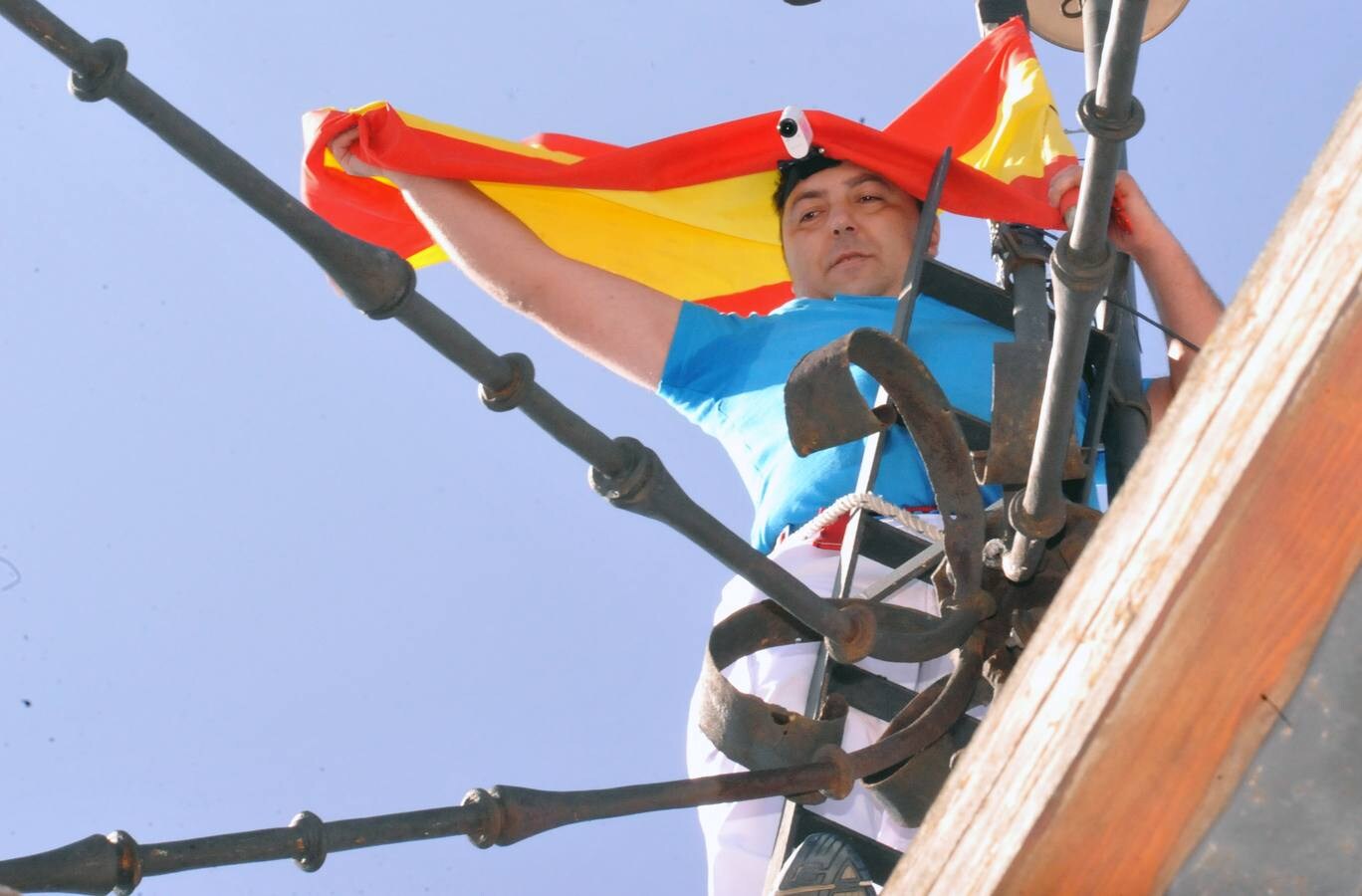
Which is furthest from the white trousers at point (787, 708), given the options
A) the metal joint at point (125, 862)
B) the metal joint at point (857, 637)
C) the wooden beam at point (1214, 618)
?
the wooden beam at point (1214, 618)

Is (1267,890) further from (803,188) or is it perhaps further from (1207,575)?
(803,188)

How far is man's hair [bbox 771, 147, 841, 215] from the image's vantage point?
15.7 ft

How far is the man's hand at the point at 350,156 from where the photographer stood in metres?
4.38

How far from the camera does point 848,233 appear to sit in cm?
466

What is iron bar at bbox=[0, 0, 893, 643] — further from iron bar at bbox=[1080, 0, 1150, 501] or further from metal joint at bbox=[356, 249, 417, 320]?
iron bar at bbox=[1080, 0, 1150, 501]

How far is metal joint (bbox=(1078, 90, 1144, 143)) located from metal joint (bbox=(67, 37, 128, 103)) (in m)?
1.03

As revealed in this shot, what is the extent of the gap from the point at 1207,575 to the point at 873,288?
319cm

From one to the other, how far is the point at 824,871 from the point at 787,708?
21.0 inches

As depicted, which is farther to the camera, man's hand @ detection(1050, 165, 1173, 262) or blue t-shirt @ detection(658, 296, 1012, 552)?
man's hand @ detection(1050, 165, 1173, 262)

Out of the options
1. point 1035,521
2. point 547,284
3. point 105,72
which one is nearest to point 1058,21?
point 547,284

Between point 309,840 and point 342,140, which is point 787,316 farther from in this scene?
point 309,840

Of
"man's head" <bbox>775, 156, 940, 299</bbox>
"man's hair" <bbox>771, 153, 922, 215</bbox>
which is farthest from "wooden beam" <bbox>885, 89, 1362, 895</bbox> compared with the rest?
A: "man's hair" <bbox>771, 153, 922, 215</bbox>

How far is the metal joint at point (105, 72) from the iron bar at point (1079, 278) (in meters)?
1.03

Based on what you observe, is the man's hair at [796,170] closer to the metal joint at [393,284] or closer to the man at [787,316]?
the man at [787,316]
